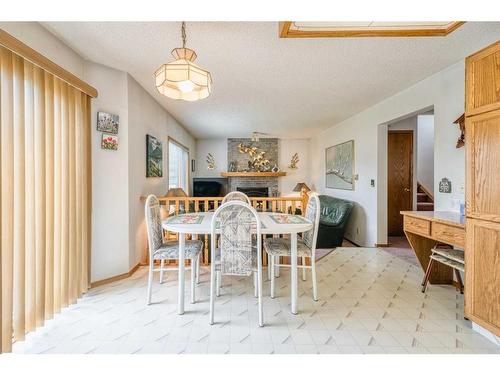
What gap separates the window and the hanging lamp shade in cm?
309

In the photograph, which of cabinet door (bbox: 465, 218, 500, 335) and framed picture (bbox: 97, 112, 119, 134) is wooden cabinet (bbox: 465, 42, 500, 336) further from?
framed picture (bbox: 97, 112, 119, 134)

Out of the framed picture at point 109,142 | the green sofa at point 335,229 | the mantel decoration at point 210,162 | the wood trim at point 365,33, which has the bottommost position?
the green sofa at point 335,229

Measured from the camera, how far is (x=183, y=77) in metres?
1.77

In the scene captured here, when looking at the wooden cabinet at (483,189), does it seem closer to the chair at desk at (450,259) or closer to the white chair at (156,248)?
the chair at desk at (450,259)

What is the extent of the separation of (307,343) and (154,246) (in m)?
1.57

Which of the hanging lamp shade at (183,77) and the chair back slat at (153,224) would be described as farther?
the chair back slat at (153,224)

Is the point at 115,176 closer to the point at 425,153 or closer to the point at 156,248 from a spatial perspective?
the point at 156,248

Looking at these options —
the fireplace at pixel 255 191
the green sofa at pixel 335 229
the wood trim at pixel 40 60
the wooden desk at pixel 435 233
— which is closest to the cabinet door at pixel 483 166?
the wooden desk at pixel 435 233

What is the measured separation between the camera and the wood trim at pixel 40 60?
63.2 inches

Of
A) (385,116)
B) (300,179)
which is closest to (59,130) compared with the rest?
(385,116)

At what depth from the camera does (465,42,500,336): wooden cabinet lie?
172 cm

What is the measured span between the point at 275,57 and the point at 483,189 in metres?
2.11

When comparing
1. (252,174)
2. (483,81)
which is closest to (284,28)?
(483,81)

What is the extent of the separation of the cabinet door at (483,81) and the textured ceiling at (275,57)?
0.51 meters
